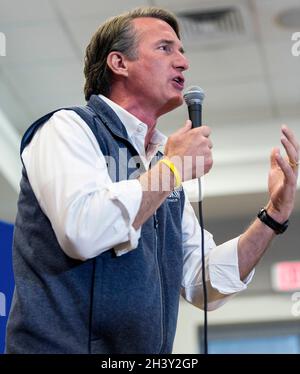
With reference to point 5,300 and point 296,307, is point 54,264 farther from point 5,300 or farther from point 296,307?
point 296,307

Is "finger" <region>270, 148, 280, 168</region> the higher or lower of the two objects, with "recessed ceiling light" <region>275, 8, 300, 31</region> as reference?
lower

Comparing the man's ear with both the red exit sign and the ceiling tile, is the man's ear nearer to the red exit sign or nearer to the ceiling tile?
the ceiling tile

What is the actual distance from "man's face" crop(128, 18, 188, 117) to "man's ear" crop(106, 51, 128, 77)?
1 centimetres

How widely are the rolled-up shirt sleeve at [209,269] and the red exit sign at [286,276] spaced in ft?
13.1

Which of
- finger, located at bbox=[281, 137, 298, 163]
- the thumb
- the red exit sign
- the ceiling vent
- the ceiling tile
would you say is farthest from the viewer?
the red exit sign

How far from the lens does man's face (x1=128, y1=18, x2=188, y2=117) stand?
1543mm

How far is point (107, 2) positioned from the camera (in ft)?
11.4

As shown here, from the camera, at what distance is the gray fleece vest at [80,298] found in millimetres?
1244

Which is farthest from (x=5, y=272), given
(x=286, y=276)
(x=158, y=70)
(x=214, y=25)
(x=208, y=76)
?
(x=286, y=276)

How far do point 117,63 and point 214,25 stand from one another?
7.09 ft

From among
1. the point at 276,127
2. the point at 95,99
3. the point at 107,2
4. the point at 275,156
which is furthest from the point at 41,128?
the point at 276,127

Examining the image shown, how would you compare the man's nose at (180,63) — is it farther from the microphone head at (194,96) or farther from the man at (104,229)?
the microphone head at (194,96)

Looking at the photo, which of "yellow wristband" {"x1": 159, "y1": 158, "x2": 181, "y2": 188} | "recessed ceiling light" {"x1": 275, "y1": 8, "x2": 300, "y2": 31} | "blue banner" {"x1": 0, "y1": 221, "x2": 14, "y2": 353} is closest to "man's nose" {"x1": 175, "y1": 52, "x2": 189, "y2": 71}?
"yellow wristband" {"x1": 159, "y1": 158, "x2": 181, "y2": 188}

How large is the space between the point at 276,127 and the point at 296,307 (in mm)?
1293
